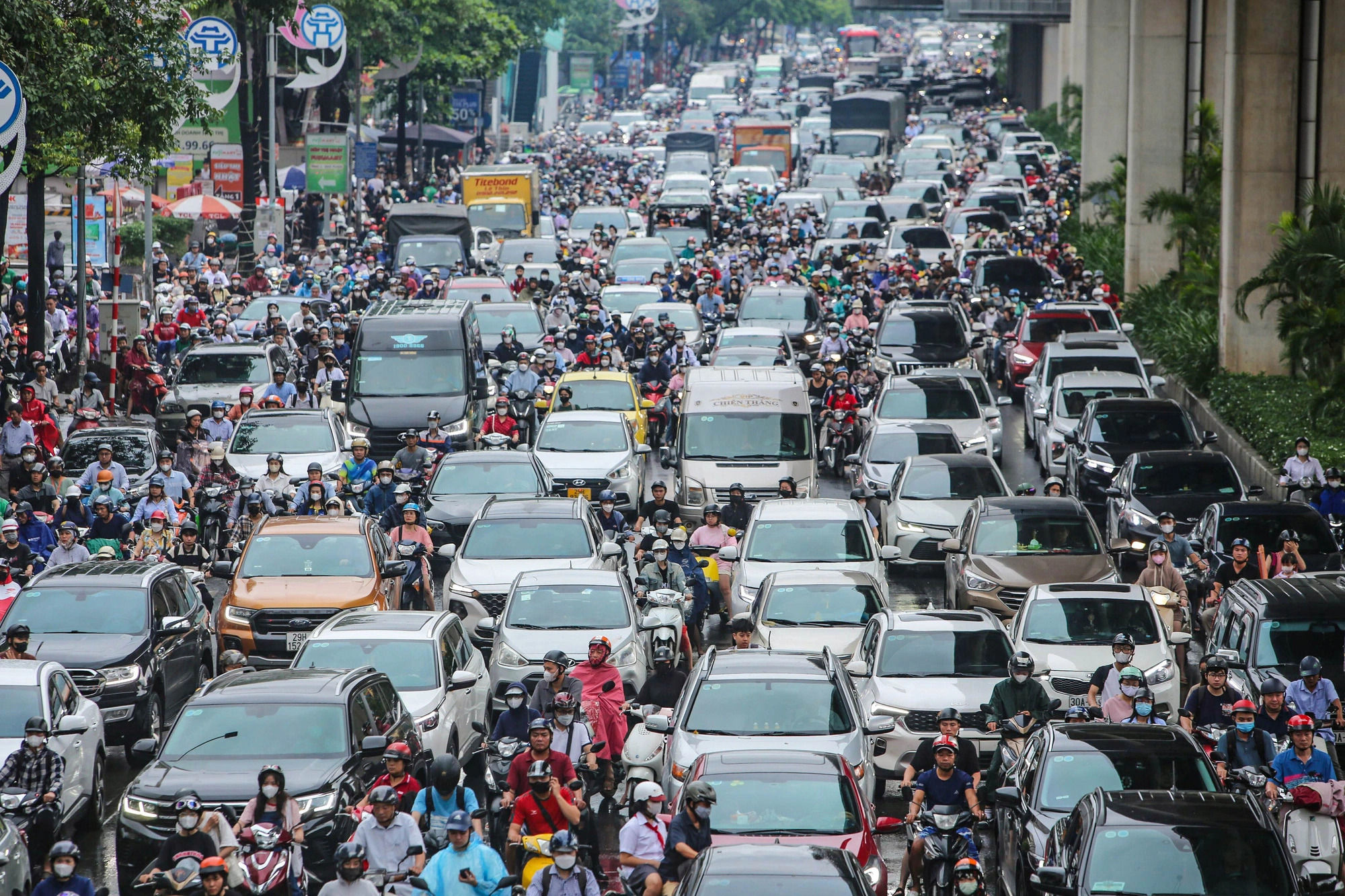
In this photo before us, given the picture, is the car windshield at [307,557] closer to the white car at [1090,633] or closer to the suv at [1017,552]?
the suv at [1017,552]

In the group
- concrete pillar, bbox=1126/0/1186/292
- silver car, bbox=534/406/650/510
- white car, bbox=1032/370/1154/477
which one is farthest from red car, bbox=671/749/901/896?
concrete pillar, bbox=1126/0/1186/292

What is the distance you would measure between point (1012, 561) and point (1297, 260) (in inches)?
389

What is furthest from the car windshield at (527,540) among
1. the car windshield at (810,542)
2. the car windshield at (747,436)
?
the car windshield at (747,436)

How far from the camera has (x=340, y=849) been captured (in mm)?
11492

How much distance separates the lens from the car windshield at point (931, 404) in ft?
95.5

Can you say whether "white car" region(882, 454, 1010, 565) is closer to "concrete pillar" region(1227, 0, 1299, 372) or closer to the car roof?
the car roof

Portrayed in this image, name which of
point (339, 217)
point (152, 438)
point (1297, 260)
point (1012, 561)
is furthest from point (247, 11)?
point (1012, 561)

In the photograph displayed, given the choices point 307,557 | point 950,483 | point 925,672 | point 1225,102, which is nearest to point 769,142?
point 1225,102

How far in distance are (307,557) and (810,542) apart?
17.0ft

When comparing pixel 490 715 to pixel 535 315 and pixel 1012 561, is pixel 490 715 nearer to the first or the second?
pixel 1012 561

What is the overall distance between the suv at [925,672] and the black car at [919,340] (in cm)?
1656

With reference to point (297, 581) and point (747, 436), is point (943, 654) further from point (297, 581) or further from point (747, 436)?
point (747, 436)

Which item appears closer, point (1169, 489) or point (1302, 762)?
point (1302, 762)

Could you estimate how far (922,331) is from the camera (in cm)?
3516
